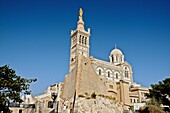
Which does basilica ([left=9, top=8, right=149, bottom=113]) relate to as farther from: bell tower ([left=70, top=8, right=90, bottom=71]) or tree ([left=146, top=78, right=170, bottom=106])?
tree ([left=146, top=78, right=170, bottom=106])

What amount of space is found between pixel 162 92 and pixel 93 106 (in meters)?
11.7

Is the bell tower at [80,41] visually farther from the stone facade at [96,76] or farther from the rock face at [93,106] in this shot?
the rock face at [93,106]

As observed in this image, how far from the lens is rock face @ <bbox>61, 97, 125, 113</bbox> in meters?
24.2

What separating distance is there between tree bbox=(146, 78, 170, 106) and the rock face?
22.6 ft

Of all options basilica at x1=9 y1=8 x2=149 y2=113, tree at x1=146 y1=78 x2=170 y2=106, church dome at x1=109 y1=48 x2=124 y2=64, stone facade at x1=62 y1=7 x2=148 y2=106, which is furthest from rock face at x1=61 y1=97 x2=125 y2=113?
church dome at x1=109 y1=48 x2=124 y2=64

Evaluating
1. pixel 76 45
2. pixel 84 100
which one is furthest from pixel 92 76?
pixel 76 45

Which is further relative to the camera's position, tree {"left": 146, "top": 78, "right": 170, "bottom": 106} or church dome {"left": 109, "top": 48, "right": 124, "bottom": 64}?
church dome {"left": 109, "top": 48, "right": 124, "bottom": 64}

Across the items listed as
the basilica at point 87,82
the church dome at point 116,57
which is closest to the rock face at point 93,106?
the basilica at point 87,82

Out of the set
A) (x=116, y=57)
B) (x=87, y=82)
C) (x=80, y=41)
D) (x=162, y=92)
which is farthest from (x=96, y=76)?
(x=116, y=57)

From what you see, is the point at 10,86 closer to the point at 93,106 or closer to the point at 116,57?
the point at 93,106

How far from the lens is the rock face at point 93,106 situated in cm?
2420

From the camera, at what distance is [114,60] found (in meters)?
63.3

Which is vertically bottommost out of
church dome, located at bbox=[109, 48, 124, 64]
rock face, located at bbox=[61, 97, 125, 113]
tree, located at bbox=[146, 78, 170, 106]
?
rock face, located at bbox=[61, 97, 125, 113]

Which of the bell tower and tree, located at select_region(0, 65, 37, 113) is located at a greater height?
the bell tower
